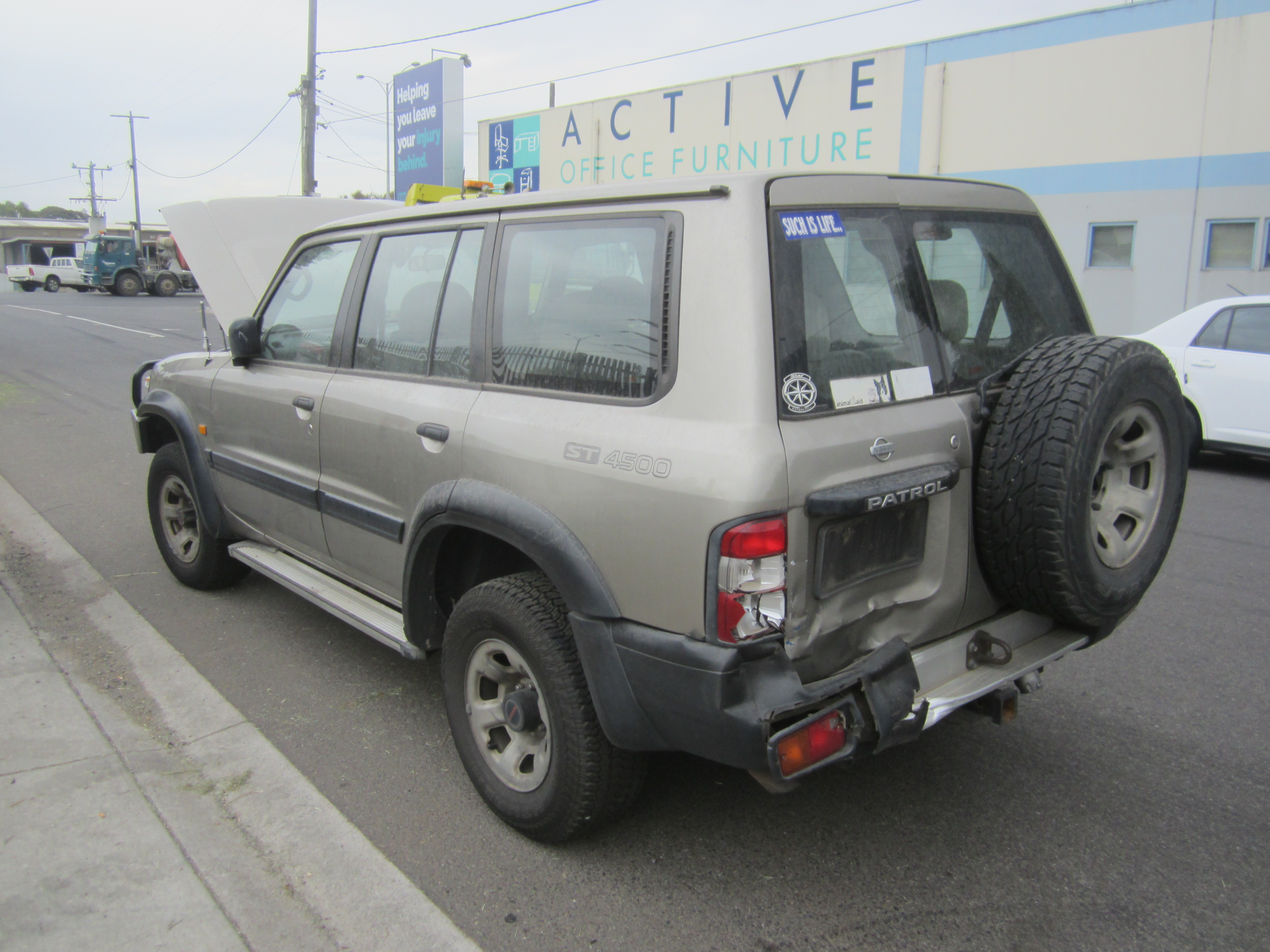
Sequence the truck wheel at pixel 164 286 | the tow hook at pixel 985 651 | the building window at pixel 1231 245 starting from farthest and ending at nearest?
the truck wheel at pixel 164 286 < the building window at pixel 1231 245 < the tow hook at pixel 985 651

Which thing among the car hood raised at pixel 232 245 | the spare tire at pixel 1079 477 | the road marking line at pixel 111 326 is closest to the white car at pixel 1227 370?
the spare tire at pixel 1079 477

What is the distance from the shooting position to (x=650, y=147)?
60.9 ft

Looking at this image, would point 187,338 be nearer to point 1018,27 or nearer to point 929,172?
point 929,172

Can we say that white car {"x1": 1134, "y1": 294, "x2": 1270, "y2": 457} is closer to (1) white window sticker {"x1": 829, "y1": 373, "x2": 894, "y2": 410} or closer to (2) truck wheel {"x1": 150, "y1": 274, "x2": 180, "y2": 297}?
(1) white window sticker {"x1": 829, "y1": 373, "x2": 894, "y2": 410}

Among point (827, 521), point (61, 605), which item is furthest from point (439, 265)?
point (61, 605)

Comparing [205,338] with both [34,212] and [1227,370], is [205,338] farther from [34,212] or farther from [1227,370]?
[34,212]

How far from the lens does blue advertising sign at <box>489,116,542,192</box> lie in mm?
21297

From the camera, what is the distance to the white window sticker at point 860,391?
250 centimetres

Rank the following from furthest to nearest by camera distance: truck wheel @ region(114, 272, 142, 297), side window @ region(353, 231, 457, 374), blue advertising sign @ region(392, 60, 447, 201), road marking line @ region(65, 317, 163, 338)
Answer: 1. truck wheel @ region(114, 272, 142, 297)
2. blue advertising sign @ region(392, 60, 447, 201)
3. road marking line @ region(65, 317, 163, 338)
4. side window @ region(353, 231, 457, 374)

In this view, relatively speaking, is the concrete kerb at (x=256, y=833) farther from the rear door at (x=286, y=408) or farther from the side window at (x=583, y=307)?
the side window at (x=583, y=307)

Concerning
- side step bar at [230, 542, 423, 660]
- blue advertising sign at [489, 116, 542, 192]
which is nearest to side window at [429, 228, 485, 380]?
side step bar at [230, 542, 423, 660]

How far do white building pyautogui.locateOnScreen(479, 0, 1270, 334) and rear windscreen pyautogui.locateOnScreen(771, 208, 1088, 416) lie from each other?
8516mm

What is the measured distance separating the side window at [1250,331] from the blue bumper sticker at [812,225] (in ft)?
23.0

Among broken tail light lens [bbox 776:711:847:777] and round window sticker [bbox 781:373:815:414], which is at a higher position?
round window sticker [bbox 781:373:815:414]
